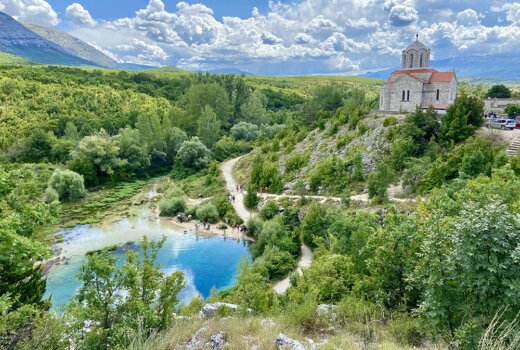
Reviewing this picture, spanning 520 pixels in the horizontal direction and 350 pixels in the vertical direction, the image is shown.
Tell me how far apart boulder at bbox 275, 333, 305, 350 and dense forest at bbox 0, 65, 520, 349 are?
49cm

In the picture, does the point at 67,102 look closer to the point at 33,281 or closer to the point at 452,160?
the point at 33,281

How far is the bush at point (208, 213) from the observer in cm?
3033

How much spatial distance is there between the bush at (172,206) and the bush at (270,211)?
380 inches

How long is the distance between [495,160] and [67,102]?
67.2m

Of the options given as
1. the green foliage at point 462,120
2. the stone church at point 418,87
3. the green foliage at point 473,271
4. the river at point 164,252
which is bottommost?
the river at point 164,252

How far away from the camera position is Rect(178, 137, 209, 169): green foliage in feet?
149

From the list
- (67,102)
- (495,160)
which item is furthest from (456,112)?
(67,102)

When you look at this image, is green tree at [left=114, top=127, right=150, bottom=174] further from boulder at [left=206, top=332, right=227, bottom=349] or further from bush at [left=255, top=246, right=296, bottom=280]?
boulder at [left=206, top=332, right=227, bottom=349]

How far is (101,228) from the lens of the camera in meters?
28.9

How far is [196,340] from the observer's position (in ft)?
24.4

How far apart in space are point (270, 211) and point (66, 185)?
2384 centimetres

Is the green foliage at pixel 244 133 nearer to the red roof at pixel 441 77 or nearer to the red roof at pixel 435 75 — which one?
the red roof at pixel 435 75

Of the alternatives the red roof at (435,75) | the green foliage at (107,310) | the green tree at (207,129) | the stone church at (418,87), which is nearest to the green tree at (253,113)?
the green tree at (207,129)

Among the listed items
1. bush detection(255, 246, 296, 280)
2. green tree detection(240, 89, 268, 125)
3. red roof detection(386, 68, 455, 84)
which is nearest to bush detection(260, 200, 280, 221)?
bush detection(255, 246, 296, 280)
